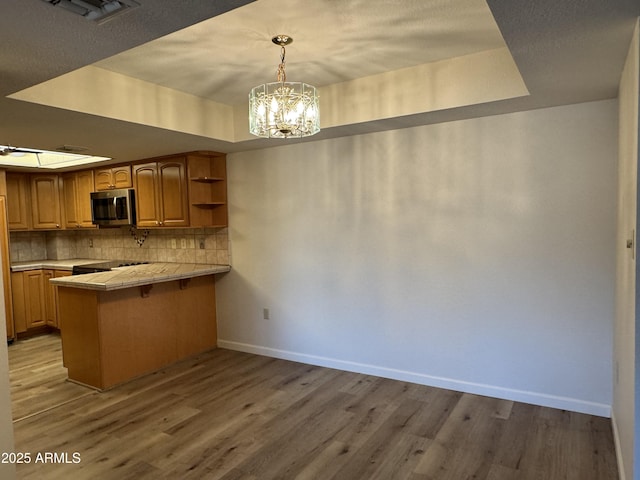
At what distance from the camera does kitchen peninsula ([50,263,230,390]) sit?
3561 mm

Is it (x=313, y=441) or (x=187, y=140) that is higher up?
(x=187, y=140)

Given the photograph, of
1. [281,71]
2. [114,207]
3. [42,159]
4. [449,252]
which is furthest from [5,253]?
[449,252]

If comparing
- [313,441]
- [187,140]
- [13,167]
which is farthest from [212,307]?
[13,167]

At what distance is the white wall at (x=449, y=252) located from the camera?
2.88 m

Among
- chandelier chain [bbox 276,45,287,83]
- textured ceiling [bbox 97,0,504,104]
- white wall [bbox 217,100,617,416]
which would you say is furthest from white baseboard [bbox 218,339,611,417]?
chandelier chain [bbox 276,45,287,83]

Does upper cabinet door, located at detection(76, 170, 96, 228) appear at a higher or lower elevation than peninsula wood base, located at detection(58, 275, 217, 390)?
higher

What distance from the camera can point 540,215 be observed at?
9.82 feet

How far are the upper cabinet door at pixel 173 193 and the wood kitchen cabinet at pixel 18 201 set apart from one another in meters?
2.40

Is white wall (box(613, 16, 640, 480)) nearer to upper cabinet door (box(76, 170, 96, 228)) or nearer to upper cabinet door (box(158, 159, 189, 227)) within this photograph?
upper cabinet door (box(158, 159, 189, 227))

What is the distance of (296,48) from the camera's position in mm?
2527

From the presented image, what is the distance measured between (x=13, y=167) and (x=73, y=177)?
2.14ft

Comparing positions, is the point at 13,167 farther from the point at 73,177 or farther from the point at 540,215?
the point at 540,215

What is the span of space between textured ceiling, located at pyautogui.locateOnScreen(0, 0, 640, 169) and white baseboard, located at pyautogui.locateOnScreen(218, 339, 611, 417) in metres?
2.08

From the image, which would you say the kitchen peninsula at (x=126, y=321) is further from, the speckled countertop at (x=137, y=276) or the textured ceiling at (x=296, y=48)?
the textured ceiling at (x=296, y=48)
